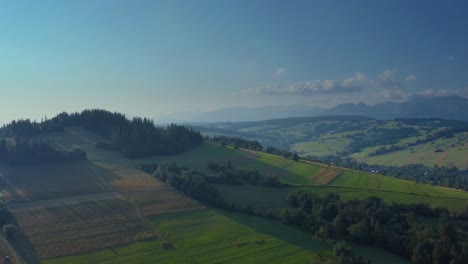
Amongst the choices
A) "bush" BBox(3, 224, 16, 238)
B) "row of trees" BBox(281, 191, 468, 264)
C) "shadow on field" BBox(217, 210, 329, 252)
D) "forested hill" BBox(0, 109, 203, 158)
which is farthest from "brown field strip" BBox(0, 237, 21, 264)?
"forested hill" BBox(0, 109, 203, 158)

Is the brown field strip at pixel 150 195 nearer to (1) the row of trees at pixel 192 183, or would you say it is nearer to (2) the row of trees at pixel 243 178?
(1) the row of trees at pixel 192 183

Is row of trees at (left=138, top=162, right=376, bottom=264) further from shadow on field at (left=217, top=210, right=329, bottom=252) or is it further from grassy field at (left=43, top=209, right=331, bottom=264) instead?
grassy field at (left=43, top=209, right=331, bottom=264)

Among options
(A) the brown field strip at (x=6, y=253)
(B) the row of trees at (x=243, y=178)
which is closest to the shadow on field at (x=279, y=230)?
(B) the row of trees at (x=243, y=178)

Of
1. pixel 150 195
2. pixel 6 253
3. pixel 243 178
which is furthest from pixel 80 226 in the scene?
pixel 243 178

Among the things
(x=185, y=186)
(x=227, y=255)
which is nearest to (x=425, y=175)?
(x=185, y=186)

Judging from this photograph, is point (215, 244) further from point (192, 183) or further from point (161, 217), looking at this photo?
point (192, 183)

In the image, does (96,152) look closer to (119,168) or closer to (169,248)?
(119,168)
